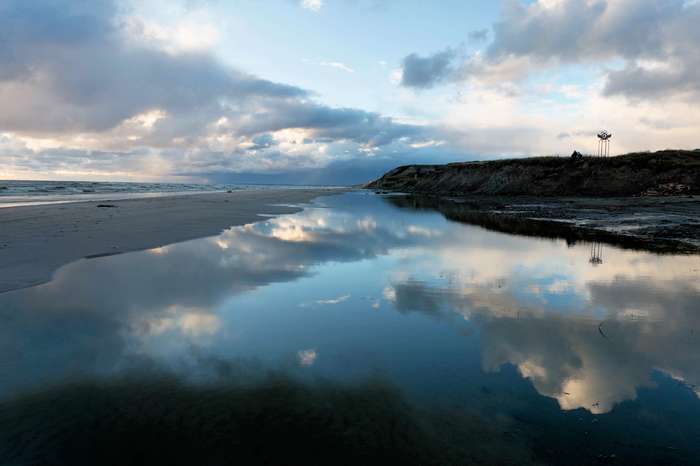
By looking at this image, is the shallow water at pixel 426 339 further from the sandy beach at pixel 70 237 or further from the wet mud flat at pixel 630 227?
the wet mud flat at pixel 630 227

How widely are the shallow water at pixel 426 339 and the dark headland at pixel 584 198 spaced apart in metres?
7.49

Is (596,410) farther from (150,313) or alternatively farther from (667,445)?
(150,313)

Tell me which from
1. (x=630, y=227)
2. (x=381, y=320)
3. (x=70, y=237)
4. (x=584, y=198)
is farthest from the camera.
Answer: (x=584, y=198)

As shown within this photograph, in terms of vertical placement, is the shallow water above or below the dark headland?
below

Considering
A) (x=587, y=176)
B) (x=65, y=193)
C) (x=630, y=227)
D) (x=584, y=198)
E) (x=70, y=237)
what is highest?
(x=587, y=176)

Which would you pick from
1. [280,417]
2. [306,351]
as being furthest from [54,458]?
[306,351]

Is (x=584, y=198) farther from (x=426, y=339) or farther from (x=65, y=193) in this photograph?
(x=65, y=193)

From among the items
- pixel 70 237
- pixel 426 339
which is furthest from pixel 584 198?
pixel 70 237

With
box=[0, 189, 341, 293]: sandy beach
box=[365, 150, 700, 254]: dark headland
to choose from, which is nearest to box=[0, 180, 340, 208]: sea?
box=[0, 189, 341, 293]: sandy beach

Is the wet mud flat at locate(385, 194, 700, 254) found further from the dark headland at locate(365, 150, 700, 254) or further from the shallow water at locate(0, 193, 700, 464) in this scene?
the shallow water at locate(0, 193, 700, 464)

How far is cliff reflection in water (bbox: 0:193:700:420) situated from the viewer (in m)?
5.78

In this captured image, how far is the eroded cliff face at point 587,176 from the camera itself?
46.5 metres

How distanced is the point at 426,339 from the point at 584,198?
163 ft

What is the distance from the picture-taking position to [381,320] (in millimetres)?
7977
